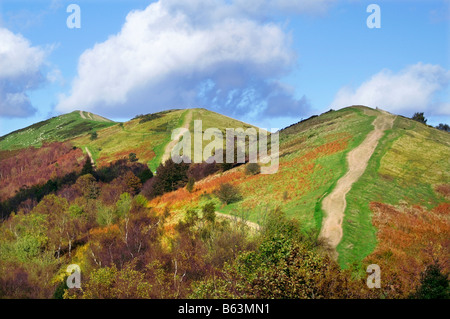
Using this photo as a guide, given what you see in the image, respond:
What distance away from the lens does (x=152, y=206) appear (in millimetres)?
73562

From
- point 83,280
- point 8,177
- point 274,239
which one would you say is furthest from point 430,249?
point 8,177

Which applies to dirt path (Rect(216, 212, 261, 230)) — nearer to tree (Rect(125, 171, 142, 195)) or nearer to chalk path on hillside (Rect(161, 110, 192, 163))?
tree (Rect(125, 171, 142, 195))

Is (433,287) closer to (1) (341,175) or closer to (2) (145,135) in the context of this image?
(1) (341,175)

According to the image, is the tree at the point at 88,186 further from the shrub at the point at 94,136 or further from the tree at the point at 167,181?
the shrub at the point at 94,136

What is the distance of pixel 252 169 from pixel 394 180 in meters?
25.3

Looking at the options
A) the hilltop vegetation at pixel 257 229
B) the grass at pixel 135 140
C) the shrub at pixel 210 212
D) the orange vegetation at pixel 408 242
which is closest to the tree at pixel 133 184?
the hilltop vegetation at pixel 257 229

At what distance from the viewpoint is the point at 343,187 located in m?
51.0

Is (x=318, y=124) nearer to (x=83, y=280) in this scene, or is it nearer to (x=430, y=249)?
(x=430, y=249)

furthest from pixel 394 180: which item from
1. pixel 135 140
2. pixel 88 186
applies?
pixel 135 140

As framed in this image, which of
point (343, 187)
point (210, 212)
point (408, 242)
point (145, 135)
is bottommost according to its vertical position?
point (408, 242)

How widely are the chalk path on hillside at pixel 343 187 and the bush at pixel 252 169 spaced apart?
53.4 ft

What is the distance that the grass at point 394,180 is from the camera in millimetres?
39531

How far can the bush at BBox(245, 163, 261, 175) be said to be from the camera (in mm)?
71562

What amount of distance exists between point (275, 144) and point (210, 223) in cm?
4727
